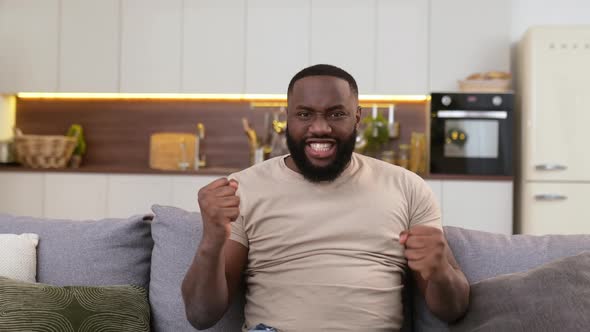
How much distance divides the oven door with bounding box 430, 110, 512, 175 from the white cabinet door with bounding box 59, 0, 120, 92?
2.25 metres

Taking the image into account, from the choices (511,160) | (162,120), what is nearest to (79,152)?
(162,120)

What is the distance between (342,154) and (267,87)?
3.04 metres

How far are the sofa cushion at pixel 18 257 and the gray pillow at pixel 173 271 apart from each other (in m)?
0.32

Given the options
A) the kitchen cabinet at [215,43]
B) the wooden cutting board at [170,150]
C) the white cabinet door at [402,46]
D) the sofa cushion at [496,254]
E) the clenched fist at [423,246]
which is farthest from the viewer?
the wooden cutting board at [170,150]

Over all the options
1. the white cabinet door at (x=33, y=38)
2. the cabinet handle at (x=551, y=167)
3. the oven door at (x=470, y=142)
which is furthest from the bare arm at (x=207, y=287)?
the white cabinet door at (x=33, y=38)

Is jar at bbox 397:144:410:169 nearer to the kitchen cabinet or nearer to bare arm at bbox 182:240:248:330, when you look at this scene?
the kitchen cabinet

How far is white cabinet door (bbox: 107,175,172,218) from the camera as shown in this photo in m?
4.57

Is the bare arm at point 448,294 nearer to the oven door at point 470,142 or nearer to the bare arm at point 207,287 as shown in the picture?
the bare arm at point 207,287

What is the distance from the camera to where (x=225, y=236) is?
1547 millimetres

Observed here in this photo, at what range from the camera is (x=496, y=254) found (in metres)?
1.80

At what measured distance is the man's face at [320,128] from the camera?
1.78 meters

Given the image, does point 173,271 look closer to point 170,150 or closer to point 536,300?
point 536,300

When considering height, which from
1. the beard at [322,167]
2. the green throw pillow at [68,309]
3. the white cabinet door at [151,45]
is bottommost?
the green throw pillow at [68,309]

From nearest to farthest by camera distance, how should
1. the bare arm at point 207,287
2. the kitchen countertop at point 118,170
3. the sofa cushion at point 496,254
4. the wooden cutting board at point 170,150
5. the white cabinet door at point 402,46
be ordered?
the bare arm at point 207,287, the sofa cushion at point 496,254, the kitchen countertop at point 118,170, the white cabinet door at point 402,46, the wooden cutting board at point 170,150
